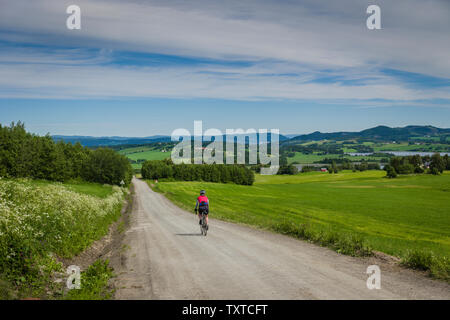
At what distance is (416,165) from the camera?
155 m

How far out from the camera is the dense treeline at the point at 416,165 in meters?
144

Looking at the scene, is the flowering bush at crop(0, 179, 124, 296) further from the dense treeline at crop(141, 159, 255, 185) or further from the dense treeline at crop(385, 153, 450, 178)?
the dense treeline at crop(385, 153, 450, 178)

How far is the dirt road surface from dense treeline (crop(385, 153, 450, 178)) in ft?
479

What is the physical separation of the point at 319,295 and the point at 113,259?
346 inches

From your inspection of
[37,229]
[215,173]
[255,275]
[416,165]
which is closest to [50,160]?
[37,229]

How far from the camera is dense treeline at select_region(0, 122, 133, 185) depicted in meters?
68.1

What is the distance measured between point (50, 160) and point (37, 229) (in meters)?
73.2

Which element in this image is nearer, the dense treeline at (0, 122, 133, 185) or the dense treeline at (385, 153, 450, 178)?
the dense treeline at (0, 122, 133, 185)

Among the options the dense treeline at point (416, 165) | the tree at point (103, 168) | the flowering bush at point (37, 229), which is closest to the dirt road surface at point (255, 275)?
the flowering bush at point (37, 229)

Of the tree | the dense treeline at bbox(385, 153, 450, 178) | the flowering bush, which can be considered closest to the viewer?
the flowering bush

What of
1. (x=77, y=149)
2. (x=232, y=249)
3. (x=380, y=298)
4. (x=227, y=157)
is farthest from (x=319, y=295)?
(x=227, y=157)

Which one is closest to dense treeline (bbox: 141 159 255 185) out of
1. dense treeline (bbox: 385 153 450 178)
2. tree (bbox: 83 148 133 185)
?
tree (bbox: 83 148 133 185)

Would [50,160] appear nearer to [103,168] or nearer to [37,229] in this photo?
[103,168]

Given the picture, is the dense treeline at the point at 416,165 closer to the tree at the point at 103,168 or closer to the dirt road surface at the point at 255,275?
the tree at the point at 103,168
